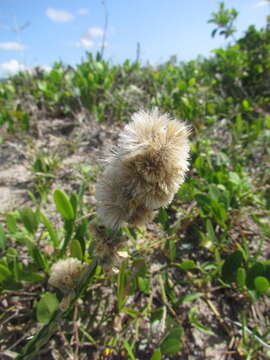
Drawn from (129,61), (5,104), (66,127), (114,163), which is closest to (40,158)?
(66,127)

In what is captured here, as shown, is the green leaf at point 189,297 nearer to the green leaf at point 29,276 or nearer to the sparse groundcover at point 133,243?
the sparse groundcover at point 133,243

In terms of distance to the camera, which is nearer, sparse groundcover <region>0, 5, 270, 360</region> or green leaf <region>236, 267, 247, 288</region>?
sparse groundcover <region>0, 5, 270, 360</region>

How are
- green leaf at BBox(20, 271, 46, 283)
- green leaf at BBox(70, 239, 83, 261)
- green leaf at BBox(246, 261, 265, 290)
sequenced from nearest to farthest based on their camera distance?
green leaf at BBox(70, 239, 83, 261), green leaf at BBox(20, 271, 46, 283), green leaf at BBox(246, 261, 265, 290)

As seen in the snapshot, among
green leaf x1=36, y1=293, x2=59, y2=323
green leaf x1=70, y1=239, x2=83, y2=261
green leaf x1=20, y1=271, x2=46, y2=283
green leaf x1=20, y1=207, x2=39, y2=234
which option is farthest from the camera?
green leaf x1=20, y1=207, x2=39, y2=234

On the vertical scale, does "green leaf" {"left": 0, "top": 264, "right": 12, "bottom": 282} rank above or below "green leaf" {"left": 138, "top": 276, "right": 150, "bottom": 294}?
above

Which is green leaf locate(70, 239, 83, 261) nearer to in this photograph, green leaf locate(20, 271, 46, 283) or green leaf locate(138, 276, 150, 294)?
green leaf locate(20, 271, 46, 283)

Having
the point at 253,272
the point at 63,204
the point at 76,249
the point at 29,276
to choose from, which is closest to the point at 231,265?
the point at 253,272

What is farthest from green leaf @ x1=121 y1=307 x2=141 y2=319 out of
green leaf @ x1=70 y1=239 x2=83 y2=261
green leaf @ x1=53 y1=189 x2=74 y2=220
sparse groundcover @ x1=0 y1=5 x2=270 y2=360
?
green leaf @ x1=53 y1=189 x2=74 y2=220
